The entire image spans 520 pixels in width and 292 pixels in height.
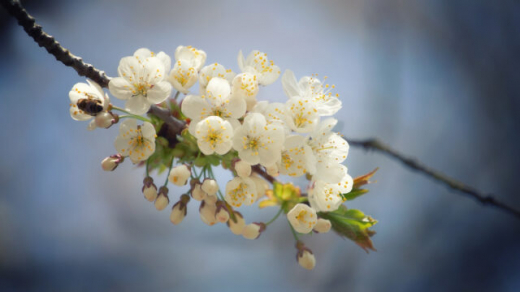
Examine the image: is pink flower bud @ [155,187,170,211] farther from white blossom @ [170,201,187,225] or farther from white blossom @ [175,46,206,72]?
white blossom @ [175,46,206,72]

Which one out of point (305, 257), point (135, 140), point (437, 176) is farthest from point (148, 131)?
point (437, 176)

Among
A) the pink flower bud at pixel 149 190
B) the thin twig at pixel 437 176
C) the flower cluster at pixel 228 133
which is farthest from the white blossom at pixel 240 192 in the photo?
the thin twig at pixel 437 176

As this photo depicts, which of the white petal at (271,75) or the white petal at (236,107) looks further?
the white petal at (271,75)

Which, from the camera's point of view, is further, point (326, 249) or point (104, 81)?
point (326, 249)

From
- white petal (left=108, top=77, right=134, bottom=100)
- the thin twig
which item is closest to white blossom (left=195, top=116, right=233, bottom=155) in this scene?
white petal (left=108, top=77, right=134, bottom=100)

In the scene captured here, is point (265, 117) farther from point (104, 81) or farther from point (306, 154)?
point (104, 81)

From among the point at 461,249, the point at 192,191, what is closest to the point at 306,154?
the point at 192,191

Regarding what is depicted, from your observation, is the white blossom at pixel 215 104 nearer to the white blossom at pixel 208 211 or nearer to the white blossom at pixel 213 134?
the white blossom at pixel 213 134
